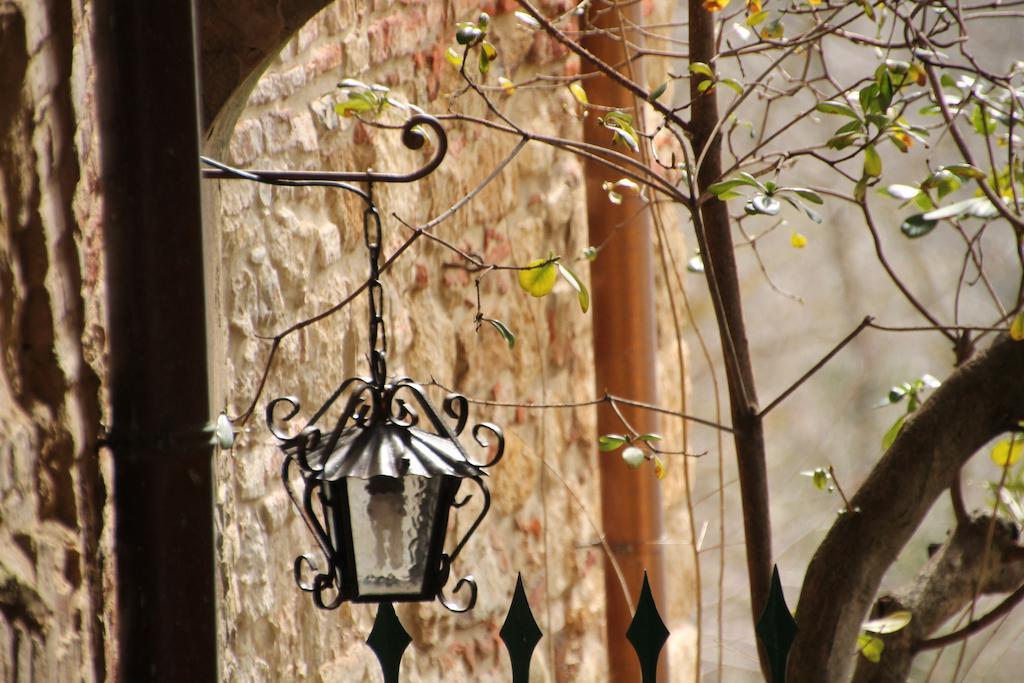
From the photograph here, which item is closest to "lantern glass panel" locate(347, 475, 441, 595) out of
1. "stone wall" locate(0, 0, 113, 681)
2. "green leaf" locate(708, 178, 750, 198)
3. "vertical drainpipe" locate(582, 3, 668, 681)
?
"stone wall" locate(0, 0, 113, 681)

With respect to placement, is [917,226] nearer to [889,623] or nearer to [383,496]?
[889,623]

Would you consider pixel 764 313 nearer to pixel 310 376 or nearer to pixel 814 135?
pixel 814 135

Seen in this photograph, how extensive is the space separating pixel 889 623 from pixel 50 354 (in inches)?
46.0

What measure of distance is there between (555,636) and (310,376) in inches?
40.1

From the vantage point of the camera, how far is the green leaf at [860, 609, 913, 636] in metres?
1.60

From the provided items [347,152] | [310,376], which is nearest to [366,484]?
[310,376]

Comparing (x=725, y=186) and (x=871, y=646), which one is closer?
(x=725, y=186)

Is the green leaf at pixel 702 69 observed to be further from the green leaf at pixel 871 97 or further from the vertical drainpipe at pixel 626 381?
the vertical drainpipe at pixel 626 381

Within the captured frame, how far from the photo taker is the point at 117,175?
83cm

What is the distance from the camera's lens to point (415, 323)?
7.34 ft

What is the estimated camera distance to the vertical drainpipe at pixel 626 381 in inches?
105

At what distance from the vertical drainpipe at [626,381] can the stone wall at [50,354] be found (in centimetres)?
156

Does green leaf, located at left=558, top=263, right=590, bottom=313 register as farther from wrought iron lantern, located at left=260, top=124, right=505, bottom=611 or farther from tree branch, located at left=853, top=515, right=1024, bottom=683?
tree branch, located at left=853, top=515, right=1024, bottom=683

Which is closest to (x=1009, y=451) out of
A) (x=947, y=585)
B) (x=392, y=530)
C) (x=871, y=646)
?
(x=947, y=585)
